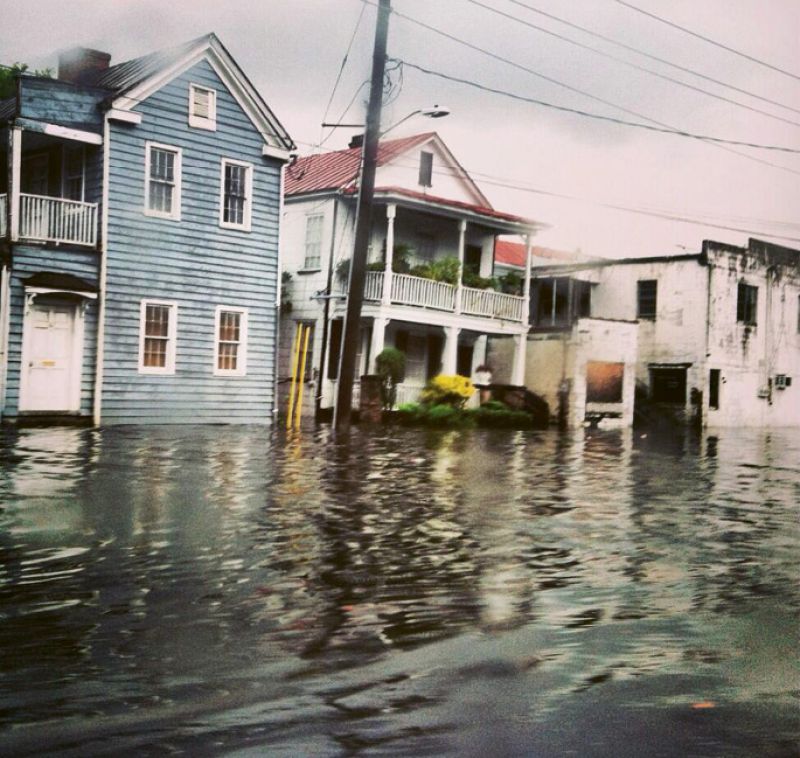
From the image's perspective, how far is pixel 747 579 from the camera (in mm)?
6074

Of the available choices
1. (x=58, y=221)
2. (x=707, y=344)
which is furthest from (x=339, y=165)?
(x=707, y=344)

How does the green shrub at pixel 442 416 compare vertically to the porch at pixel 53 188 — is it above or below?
below

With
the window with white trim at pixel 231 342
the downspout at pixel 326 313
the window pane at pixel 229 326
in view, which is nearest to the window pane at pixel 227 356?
the window with white trim at pixel 231 342

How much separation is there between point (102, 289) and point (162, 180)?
86.9 inches

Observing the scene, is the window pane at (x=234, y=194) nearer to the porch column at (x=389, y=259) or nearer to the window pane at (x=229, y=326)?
the window pane at (x=229, y=326)

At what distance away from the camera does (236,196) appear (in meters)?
18.8

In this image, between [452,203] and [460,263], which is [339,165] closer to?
[452,203]

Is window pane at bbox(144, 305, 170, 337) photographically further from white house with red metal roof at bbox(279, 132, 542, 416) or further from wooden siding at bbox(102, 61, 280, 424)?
white house with red metal roof at bbox(279, 132, 542, 416)

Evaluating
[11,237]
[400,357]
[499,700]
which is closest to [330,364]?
[400,357]

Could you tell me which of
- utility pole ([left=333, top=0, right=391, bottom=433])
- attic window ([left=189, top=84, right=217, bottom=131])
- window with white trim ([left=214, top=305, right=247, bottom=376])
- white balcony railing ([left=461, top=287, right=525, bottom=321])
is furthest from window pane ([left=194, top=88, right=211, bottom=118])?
white balcony railing ([left=461, top=287, right=525, bottom=321])

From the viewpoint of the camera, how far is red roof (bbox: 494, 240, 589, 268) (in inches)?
1310

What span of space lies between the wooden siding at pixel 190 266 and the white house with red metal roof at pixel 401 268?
164 inches

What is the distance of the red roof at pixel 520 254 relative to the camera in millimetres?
33281

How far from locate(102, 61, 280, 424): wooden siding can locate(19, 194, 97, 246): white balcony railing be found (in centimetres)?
34
